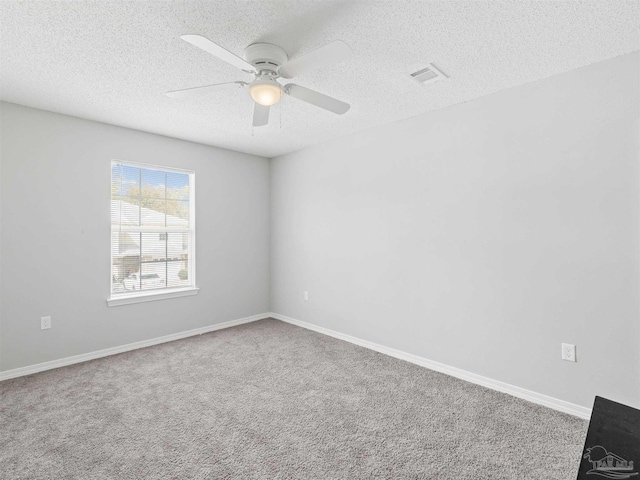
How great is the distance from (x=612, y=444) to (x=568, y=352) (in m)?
1.72

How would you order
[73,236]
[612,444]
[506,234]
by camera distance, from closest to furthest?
1. [612,444]
2. [506,234]
3. [73,236]

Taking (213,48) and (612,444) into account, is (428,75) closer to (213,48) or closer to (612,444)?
(213,48)

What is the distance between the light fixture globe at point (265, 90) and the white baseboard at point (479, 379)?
8.72ft

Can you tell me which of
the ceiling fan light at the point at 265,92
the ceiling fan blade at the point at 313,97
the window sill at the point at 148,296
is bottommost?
the window sill at the point at 148,296

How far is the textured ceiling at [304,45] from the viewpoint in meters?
1.73

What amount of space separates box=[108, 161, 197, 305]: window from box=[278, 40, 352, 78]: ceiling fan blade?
8.56 ft

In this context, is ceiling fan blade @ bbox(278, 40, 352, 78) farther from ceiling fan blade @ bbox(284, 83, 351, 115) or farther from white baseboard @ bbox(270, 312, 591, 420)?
white baseboard @ bbox(270, 312, 591, 420)

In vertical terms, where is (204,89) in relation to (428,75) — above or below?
below

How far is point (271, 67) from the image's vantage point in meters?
2.05

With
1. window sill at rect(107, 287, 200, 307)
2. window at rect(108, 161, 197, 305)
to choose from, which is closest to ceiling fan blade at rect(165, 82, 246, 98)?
window at rect(108, 161, 197, 305)

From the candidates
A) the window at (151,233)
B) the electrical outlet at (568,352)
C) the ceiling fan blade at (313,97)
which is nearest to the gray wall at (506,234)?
the electrical outlet at (568,352)

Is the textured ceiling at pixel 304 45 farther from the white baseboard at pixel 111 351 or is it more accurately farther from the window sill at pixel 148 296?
the white baseboard at pixel 111 351

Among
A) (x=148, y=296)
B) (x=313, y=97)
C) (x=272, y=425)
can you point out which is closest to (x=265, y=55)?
(x=313, y=97)

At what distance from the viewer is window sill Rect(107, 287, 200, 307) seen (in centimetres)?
354
